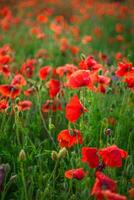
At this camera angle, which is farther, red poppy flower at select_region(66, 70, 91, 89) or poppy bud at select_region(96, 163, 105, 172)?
red poppy flower at select_region(66, 70, 91, 89)

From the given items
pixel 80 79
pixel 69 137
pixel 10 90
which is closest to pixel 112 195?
pixel 69 137

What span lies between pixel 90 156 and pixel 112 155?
106 millimetres

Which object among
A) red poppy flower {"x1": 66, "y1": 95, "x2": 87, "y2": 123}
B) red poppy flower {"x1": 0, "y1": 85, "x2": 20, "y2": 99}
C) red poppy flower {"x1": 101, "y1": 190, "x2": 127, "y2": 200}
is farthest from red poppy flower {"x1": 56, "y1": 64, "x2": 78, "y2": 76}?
red poppy flower {"x1": 101, "y1": 190, "x2": 127, "y2": 200}

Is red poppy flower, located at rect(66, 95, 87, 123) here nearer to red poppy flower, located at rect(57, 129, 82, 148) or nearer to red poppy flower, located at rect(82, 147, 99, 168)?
red poppy flower, located at rect(57, 129, 82, 148)

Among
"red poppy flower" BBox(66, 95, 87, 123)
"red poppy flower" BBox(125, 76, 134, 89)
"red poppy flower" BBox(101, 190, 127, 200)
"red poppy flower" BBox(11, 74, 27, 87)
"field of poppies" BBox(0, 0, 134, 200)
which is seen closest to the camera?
"red poppy flower" BBox(101, 190, 127, 200)

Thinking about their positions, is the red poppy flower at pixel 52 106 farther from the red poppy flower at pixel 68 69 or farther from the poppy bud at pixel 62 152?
the poppy bud at pixel 62 152

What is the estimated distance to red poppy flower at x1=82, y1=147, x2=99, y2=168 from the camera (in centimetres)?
168

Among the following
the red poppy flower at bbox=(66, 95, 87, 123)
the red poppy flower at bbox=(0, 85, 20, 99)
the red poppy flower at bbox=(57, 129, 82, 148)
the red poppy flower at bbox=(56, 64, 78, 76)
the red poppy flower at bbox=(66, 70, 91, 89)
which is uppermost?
the red poppy flower at bbox=(56, 64, 78, 76)

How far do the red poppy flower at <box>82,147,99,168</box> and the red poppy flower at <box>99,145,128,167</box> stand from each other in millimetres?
55

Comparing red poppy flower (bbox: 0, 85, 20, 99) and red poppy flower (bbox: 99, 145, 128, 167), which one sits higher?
red poppy flower (bbox: 0, 85, 20, 99)

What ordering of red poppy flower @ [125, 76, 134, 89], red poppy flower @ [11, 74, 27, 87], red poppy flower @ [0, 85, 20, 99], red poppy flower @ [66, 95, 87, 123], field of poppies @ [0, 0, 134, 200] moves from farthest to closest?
red poppy flower @ [11, 74, 27, 87] → red poppy flower @ [0, 85, 20, 99] → red poppy flower @ [125, 76, 134, 89] → red poppy flower @ [66, 95, 87, 123] → field of poppies @ [0, 0, 134, 200]

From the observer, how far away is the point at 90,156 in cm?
171

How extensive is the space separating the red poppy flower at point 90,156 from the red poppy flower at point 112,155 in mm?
55

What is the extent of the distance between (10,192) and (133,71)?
0.88 m
